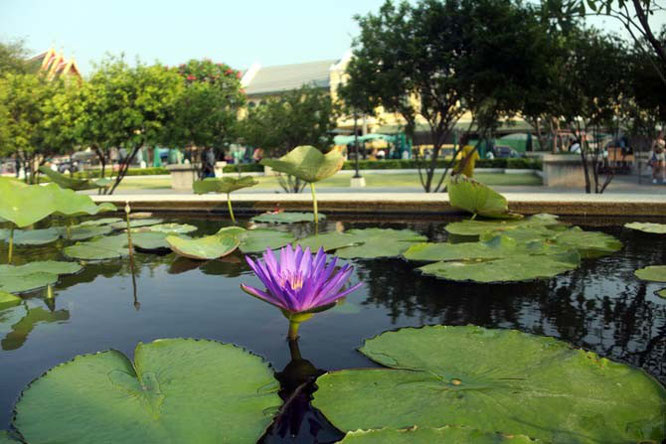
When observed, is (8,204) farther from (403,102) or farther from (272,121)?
(272,121)

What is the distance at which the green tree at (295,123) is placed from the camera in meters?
14.2

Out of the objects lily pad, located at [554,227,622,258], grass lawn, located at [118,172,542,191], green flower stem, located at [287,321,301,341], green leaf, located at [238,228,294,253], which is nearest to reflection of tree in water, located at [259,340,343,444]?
green flower stem, located at [287,321,301,341]

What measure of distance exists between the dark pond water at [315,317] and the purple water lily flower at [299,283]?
282 mm

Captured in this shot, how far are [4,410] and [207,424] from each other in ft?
2.92

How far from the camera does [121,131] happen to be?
1322 cm

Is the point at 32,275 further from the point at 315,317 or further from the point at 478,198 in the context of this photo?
the point at 478,198

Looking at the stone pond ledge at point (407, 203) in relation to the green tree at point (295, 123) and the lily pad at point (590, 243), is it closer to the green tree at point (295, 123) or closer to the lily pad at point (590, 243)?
the lily pad at point (590, 243)

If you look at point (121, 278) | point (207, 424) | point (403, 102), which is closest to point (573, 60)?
point (403, 102)

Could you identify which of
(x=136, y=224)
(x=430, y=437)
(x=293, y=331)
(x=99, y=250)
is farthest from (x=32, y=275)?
(x=430, y=437)

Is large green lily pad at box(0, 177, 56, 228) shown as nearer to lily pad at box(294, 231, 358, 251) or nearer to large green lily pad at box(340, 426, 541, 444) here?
lily pad at box(294, 231, 358, 251)

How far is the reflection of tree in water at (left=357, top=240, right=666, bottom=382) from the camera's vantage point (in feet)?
8.34

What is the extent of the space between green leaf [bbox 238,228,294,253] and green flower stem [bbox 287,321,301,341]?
214 centimetres

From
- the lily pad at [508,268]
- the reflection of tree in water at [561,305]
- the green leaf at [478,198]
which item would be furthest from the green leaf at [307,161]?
the lily pad at [508,268]

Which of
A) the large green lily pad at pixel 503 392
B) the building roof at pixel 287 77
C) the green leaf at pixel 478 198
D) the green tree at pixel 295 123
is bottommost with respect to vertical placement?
the large green lily pad at pixel 503 392
